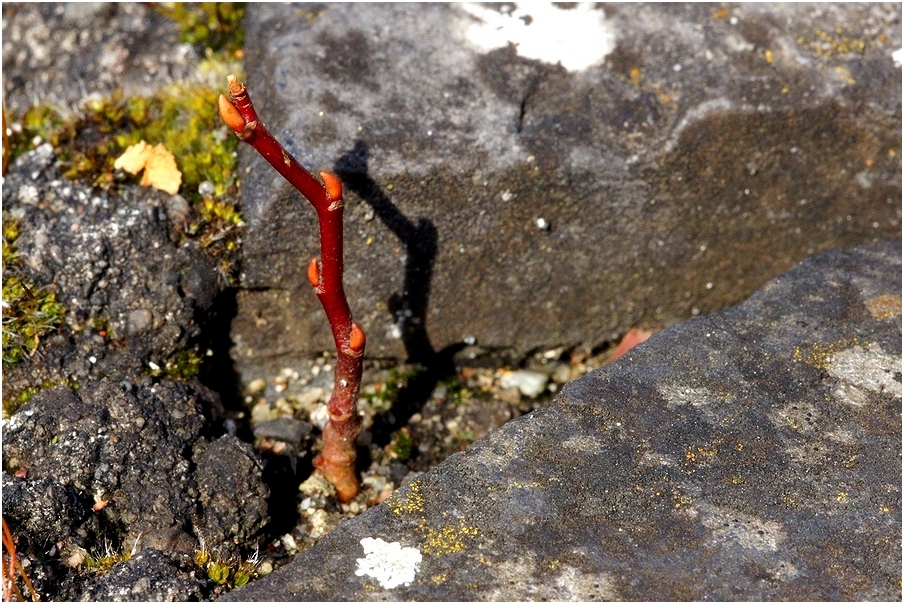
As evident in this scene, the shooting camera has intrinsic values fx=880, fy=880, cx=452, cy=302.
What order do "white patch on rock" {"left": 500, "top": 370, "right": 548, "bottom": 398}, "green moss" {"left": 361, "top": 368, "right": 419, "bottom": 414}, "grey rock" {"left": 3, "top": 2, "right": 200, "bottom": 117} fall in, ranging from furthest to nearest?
"grey rock" {"left": 3, "top": 2, "right": 200, "bottom": 117} → "white patch on rock" {"left": 500, "top": 370, "right": 548, "bottom": 398} → "green moss" {"left": 361, "top": 368, "right": 419, "bottom": 414}

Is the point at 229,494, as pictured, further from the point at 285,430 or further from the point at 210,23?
the point at 210,23

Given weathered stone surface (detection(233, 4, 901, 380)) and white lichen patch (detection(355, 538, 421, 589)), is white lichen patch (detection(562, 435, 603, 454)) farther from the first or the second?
weathered stone surface (detection(233, 4, 901, 380))

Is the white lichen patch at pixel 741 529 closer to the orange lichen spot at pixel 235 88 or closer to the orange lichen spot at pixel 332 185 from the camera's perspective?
the orange lichen spot at pixel 332 185

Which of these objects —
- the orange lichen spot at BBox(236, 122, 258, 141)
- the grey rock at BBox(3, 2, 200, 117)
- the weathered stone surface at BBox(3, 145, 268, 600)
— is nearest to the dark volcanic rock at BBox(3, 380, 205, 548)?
the weathered stone surface at BBox(3, 145, 268, 600)

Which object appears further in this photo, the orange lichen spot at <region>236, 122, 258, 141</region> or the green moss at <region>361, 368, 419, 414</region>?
the green moss at <region>361, 368, 419, 414</region>

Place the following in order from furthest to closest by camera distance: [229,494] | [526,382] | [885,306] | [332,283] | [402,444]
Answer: [526,382], [402,444], [885,306], [229,494], [332,283]

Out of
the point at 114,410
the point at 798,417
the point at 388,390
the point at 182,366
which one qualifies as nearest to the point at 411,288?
the point at 388,390
